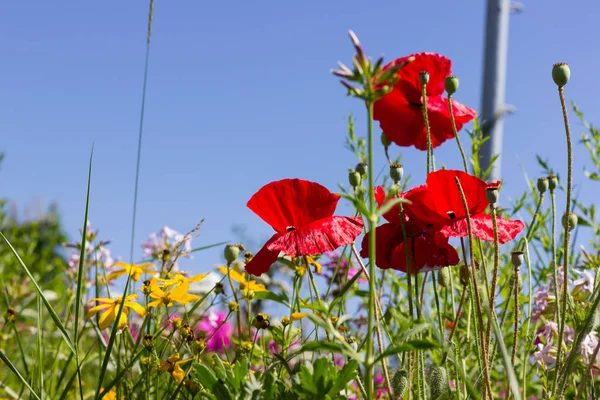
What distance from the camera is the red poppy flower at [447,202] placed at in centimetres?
94

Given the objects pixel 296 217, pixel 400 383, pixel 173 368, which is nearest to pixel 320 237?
pixel 296 217

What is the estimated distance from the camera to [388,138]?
129cm

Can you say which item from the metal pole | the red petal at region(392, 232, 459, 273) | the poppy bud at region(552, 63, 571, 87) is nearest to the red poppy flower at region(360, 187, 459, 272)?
the red petal at region(392, 232, 459, 273)

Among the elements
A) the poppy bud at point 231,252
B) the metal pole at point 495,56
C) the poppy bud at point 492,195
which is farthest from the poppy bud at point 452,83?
the metal pole at point 495,56

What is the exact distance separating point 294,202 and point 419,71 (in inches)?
15.1

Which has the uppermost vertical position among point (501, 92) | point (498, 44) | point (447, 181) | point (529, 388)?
point (498, 44)

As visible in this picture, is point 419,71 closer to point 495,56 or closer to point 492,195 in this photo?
point 492,195

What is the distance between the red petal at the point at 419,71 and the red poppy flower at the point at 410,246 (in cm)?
31

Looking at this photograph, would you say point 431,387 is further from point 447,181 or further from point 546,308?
point 546,308

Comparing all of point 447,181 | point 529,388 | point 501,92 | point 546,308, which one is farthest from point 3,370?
point 501,92

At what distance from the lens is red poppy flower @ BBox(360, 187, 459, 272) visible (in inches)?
38.7

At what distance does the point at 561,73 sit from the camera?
919 millimetres

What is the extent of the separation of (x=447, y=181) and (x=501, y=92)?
10.3ft

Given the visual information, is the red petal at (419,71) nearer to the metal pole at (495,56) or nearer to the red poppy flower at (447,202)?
the red poppy flower at (447,202)
